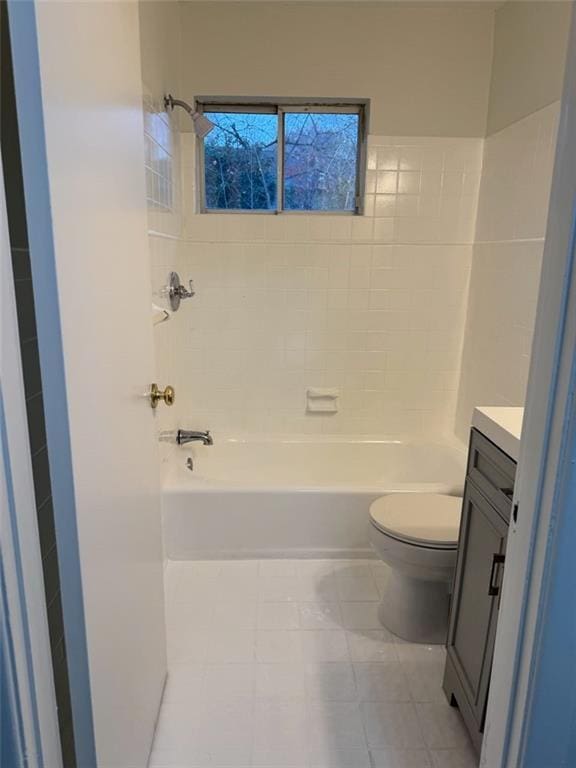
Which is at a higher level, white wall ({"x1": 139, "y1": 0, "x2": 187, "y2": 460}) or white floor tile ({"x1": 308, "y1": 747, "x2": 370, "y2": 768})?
white wall ({"x1": 139, "y1": 0, "x2": 187, "y2": 460})

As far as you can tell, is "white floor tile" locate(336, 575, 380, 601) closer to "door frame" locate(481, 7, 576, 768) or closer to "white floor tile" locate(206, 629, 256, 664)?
"white floor tile" locate(206, 629, 256, 664)

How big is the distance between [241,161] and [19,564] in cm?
254

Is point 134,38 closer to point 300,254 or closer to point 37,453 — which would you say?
point 37,453

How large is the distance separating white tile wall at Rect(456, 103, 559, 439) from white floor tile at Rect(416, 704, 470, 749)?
126 centimetres

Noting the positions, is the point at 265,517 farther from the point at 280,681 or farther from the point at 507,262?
the point at 507,262

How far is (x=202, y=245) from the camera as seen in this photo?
9.23 ft

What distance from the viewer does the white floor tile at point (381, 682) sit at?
163cm

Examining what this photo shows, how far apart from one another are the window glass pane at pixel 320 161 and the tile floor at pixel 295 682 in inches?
74.3

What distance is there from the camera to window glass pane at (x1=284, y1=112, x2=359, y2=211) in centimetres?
276

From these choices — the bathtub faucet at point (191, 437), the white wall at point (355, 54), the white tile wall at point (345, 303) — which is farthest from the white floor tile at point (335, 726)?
the white wall at point (355, 54)

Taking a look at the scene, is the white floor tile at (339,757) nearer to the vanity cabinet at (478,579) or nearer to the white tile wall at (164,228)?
the vanity cabinet at (478,579)

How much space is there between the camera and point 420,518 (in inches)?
74.4

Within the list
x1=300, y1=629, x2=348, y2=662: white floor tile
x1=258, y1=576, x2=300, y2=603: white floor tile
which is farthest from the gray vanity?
x1=258, y1=576, x2=300, y2=603: white floor tile

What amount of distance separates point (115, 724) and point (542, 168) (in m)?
2.33
